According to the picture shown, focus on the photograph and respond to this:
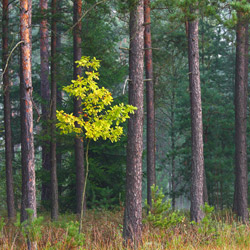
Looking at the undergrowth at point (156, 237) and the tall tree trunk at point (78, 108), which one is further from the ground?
the tall tree trunk at point (78, 108)

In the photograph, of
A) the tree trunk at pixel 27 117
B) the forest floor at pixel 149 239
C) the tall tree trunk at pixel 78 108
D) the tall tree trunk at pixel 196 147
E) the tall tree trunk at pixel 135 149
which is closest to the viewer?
the forest floor at pixel 149 239

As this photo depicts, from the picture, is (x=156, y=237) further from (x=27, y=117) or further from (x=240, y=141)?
(x=240, y=141)

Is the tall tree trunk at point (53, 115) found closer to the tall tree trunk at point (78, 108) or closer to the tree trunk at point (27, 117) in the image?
the tall tree trunk at point (78, 108)

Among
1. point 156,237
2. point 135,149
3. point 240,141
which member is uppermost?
point 240,141

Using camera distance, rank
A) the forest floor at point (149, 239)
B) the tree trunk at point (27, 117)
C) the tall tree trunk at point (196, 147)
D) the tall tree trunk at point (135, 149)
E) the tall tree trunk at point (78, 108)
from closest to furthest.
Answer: the forest floor at point (149, 239) < the tall tree trunk at point (135, 149) < the tree trunk at point (27, 117) < the tall tree trunk at point (196, 147) < the tall tree trunk at point (78, 108)

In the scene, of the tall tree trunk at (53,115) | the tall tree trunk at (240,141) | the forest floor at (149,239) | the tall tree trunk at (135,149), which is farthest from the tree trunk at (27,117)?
the tall tree trunk at (240,141)

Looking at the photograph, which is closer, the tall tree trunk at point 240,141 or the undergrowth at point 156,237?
the undergrowth at point 156,237

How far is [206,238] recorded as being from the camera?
9.38m

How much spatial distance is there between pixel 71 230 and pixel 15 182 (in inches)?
549

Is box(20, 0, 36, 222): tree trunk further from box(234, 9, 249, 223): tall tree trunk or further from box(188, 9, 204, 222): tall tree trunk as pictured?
box(234, 9, 249, 223): tall tree trunk

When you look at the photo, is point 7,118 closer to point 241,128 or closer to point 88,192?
point 88,192

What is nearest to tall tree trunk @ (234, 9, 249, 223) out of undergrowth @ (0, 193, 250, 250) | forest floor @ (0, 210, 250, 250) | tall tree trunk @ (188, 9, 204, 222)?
tall tree trunk @ (188, 9, 204, 222)

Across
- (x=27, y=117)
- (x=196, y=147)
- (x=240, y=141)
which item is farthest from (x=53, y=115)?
(x=240, y=141)

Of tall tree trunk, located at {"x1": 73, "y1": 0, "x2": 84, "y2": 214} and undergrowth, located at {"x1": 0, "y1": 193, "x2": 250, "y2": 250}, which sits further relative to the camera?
tall tree trunk, located at {"x1": 73, "y1": 0, "x2": 84, "y2": 214}
